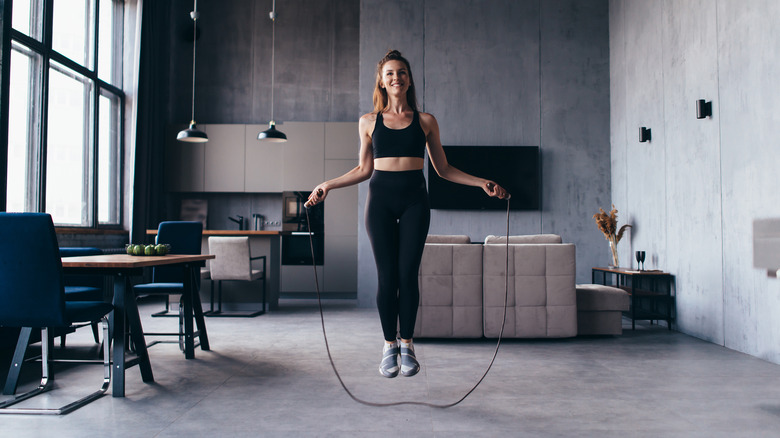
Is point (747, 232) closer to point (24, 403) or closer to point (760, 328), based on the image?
point (760, 328)

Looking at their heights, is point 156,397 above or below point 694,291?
below

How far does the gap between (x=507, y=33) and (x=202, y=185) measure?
189 inches

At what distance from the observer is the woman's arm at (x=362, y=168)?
8.09 ft

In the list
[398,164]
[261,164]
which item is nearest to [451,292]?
[398,164]

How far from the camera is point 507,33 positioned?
687cm

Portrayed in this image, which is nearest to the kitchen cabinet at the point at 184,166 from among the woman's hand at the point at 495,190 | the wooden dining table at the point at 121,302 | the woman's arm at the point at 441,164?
the wooden dining table at the point at 121,302

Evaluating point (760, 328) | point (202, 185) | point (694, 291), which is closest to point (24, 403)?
point (760, 328)

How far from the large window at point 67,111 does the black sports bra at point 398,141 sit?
4273 millimetres

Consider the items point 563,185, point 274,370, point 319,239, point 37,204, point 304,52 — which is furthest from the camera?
point 304,52

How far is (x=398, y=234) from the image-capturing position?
2398 millimetres

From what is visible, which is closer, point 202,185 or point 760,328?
point 760,328

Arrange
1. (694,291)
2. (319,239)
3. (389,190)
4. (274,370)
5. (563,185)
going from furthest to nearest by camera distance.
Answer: (319,239) → (563,185) → (694,291) → (274,370) → (389,190)

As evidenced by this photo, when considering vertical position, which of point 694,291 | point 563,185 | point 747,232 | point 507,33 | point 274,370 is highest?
point 507,33

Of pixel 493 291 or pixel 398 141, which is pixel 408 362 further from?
pixel 493 291
